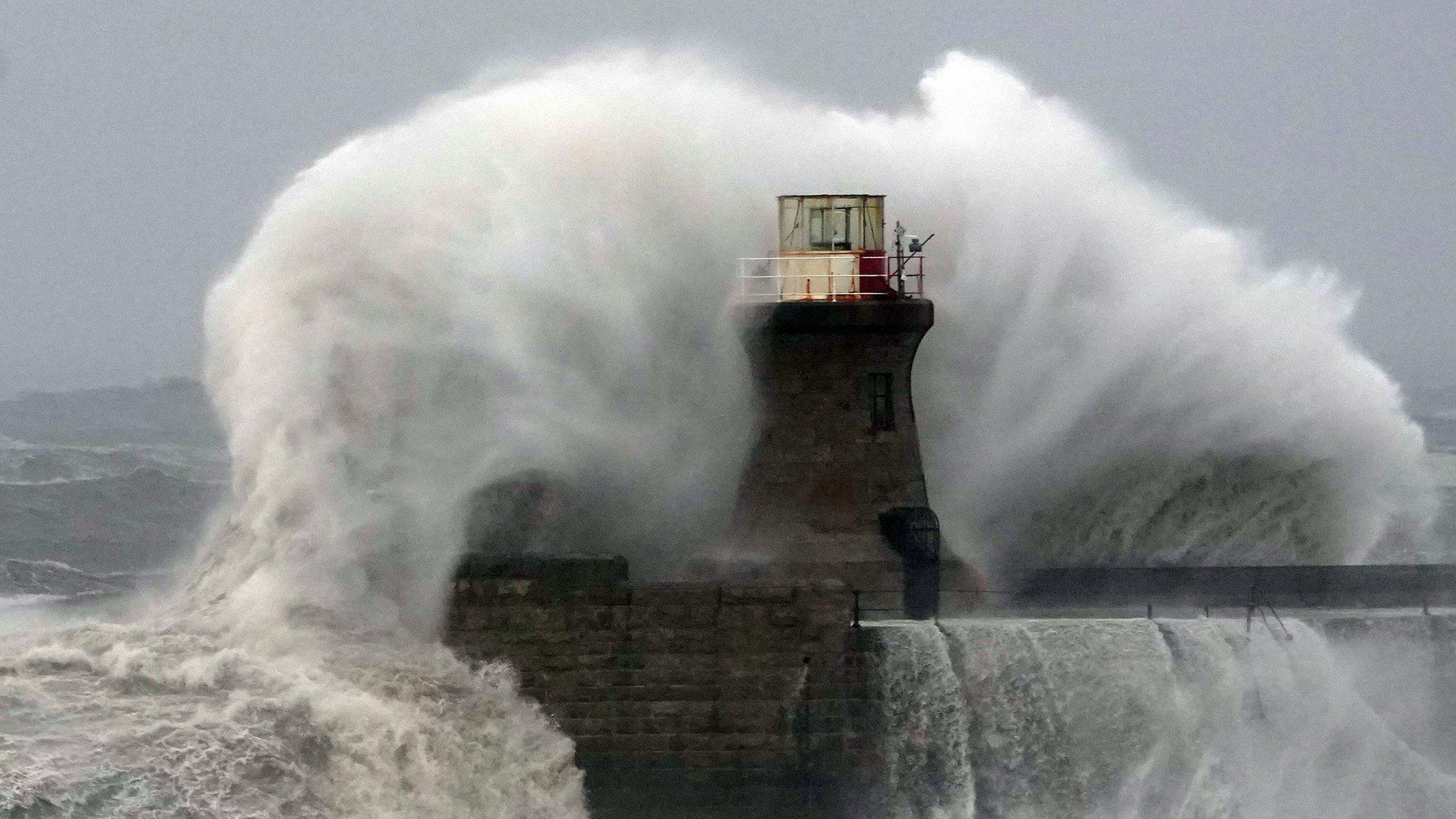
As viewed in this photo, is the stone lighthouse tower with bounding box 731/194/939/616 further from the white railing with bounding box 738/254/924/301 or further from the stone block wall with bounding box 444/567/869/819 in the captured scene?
the stone block wall with bounding box 444/567/869/819

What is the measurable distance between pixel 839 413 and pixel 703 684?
2.46 meters

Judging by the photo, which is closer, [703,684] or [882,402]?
[703,684]

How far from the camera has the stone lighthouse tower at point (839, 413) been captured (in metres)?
19.9

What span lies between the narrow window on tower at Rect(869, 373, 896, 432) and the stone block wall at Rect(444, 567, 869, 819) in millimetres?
1764

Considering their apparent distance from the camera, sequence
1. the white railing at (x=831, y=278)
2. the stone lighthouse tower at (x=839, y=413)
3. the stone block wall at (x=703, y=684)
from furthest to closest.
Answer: the white railing at (x=831, y=278) → the stone lighthouse tower at (x=839, y=413) → the stone block wall at (x=703, y=684)

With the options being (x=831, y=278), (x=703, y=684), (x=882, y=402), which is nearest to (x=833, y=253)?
(x=831, y=278)

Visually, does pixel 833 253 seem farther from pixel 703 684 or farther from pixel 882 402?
pixel 703 684

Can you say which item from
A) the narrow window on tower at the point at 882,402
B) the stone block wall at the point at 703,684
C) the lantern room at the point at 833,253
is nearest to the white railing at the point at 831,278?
the lantern room at the point at 833,253

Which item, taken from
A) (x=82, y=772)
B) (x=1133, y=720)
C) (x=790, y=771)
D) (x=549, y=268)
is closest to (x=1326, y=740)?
(x=1133, y=720)

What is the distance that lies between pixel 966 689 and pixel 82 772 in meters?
6.07

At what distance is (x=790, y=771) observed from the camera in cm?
1892

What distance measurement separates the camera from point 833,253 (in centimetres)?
2006

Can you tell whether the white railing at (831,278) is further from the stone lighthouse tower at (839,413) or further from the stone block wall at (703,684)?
the stone block wall at (703,684)

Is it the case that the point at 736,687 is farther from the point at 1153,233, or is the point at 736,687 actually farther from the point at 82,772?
the point at 1153,233
